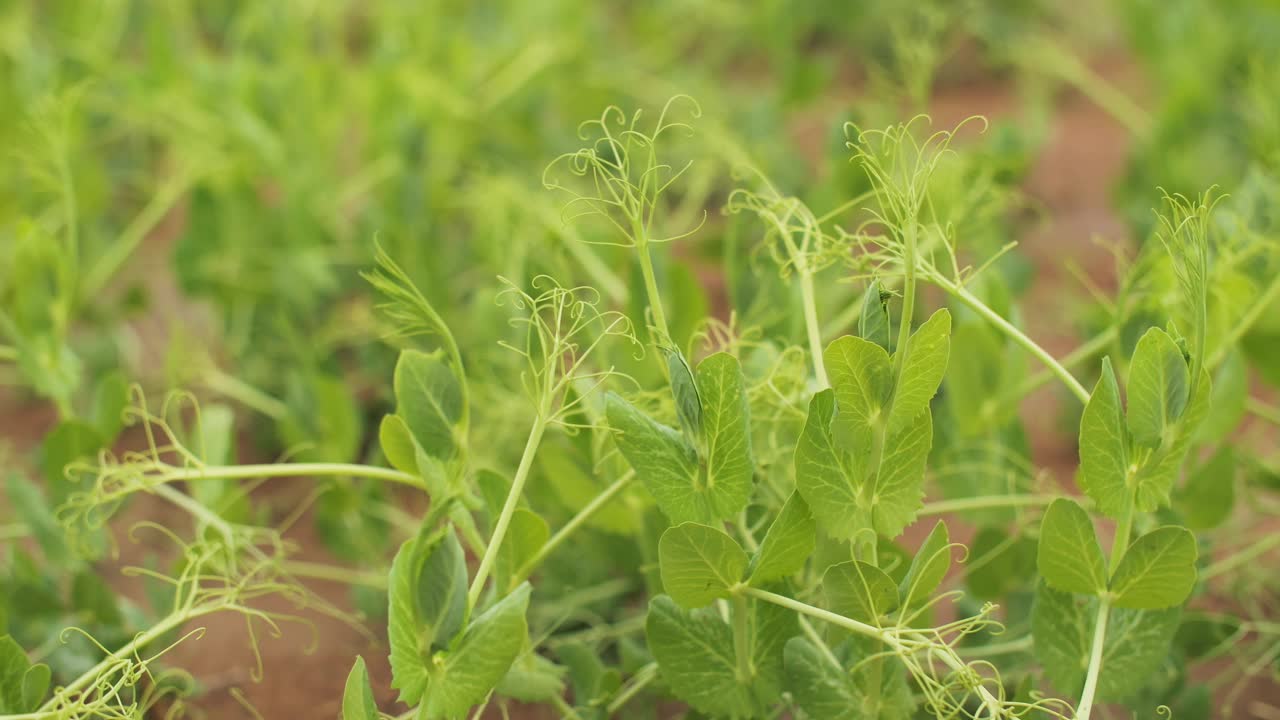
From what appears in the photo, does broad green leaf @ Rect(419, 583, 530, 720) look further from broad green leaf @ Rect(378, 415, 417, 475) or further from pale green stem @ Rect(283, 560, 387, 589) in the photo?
pale green stem @ Rect(283, 560, 387, 589)

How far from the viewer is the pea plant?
2.03ft

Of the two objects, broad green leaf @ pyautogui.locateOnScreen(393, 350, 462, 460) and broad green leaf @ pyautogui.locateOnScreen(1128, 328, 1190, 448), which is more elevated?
broad green leaf @ pyautogui.locateOnScreen(393, 350, 462, 460)

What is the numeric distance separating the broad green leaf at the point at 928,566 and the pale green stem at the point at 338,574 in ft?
1.32

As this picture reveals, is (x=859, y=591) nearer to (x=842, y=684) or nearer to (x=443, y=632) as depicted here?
(x=842, y=684)

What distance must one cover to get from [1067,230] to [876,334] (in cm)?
105

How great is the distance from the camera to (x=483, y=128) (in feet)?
4.50

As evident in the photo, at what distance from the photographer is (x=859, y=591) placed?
2.07ft

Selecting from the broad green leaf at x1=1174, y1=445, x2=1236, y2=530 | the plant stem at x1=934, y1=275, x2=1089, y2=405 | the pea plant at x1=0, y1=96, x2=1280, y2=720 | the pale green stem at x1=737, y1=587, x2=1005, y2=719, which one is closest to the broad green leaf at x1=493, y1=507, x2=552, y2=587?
the pea plant at x1=0, y1=96, x2=1280, y2=720

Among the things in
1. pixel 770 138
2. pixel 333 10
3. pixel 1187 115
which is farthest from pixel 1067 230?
pixel 333 10

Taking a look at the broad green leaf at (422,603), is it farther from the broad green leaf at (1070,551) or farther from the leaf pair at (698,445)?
the broad green leaf at (1070,551)

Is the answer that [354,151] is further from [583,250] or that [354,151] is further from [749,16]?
[583,250]

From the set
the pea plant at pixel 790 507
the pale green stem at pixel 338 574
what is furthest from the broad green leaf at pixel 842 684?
the pale green stem at pixel 338 574

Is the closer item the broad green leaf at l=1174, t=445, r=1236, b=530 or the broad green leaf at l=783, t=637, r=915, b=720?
the broad green leaf at l=783, t=637, r=915, b=720

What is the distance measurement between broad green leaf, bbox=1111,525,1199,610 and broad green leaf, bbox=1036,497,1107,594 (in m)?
0.01
